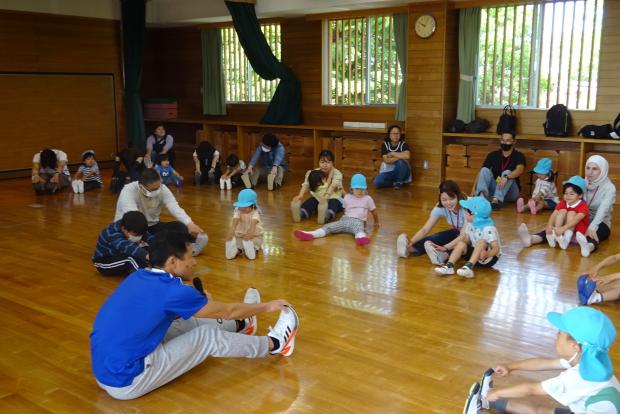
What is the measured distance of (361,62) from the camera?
10125 mm

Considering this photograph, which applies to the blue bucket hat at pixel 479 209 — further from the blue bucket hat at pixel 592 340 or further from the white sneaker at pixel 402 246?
the blue bucket hat at pixel 592 340

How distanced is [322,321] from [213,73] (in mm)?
9144

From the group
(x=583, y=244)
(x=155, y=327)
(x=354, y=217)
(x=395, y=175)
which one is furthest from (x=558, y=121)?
(x=155, y=327)

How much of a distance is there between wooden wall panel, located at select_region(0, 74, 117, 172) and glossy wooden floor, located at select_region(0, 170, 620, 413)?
14.0 feet

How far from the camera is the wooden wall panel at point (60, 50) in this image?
10203mm

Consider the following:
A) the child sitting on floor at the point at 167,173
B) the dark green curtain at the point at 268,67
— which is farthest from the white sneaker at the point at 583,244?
the dark green curtain at the point at 268,67

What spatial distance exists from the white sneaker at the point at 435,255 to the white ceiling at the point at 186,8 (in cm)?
475

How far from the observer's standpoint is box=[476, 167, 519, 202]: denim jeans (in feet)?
25.6

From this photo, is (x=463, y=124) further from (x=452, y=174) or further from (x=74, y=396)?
(x=74, y=396)

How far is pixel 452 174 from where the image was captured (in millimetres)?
9000

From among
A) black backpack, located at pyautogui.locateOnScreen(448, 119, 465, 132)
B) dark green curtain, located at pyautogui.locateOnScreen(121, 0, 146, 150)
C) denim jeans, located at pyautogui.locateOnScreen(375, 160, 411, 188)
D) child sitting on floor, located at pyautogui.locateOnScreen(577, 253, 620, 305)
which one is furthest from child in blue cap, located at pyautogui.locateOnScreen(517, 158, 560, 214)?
dark green curtain, located at pyautogui.locateOnScreen(121, 0, 146, 150)

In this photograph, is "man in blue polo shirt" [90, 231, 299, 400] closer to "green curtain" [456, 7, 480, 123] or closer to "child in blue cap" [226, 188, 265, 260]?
"child in blue cap" [226, 188, 265, 260]

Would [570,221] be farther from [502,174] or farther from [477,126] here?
[477,126]

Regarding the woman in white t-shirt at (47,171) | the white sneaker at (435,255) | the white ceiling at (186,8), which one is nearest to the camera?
the white sneaker at (435,255)
